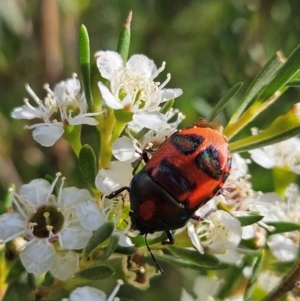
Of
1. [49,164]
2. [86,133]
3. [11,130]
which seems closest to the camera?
[86,133]

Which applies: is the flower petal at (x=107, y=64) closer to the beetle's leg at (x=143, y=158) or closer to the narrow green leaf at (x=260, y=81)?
the beetle's leg at (x=143, y=158)

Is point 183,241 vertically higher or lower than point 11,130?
higher

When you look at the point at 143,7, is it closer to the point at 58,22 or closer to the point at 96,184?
the point at 58,22

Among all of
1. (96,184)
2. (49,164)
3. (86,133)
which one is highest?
(96,184)

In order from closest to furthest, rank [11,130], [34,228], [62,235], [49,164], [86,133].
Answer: [62,235] < [34,228] < [86,133] < [49,164] < [11,130]

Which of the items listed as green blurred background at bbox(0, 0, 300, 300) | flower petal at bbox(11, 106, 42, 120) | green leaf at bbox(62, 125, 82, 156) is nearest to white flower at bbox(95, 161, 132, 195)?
green leaf at bbox(62, 125, 82, 156)

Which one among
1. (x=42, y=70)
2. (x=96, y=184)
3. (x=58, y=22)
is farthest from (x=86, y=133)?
(x=96, y=184)
